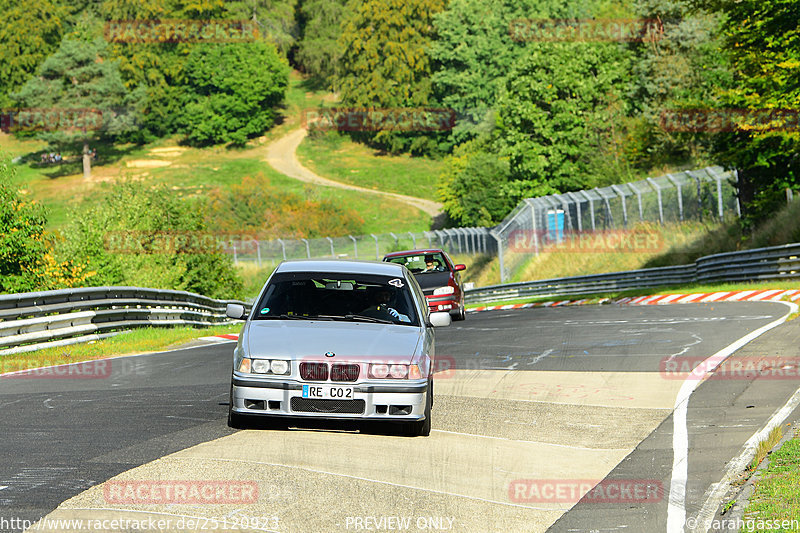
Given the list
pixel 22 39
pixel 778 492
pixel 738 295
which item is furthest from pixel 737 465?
pixel 22 39

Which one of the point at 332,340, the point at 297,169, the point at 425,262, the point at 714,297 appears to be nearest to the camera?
the point at 332,340

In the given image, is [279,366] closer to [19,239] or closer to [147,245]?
[19,239]

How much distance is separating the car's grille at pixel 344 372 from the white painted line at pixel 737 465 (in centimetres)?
292

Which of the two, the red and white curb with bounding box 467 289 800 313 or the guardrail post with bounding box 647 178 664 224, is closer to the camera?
the red and white curb with bounding box 467 289 800 313

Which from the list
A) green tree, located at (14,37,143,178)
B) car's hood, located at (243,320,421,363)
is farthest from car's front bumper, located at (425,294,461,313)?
green tree, located at (14,37,143,178)

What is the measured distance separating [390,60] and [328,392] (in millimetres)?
107053

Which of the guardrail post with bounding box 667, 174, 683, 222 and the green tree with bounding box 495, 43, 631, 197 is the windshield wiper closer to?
the guardrail post with bounding box 667, 174, 683, 222

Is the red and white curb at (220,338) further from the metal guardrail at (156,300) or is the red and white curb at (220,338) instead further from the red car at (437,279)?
the red car at (437,279)

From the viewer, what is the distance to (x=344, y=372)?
8.37 metres

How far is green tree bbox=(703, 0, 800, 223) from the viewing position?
92.4 ft

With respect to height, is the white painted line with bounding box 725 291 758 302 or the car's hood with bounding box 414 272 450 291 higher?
the car's hood with bounding box 414 272 450 291

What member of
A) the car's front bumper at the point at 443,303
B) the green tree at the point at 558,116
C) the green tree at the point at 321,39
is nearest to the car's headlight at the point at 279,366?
the car's front bumper at the point at 443,303

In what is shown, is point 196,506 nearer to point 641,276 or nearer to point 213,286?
point 641,276

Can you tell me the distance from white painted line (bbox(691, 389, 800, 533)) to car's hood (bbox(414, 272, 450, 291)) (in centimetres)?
1270
